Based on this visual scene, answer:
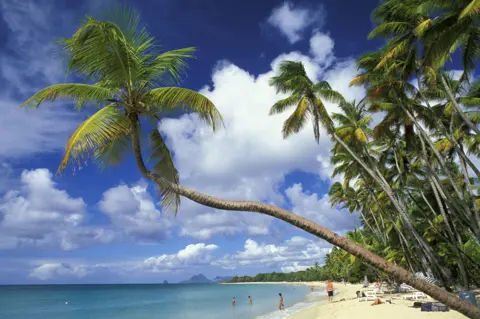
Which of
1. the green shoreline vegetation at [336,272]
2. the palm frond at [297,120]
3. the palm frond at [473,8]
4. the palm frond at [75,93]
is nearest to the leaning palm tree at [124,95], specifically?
the palm frond at [75,93]

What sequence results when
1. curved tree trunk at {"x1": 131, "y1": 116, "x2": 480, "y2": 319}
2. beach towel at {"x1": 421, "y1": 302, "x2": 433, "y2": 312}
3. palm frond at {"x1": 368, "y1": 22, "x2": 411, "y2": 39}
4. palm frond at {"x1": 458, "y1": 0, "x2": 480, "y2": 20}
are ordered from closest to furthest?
curved tree trunk at {"x1": 131, "y1": 116, "x2": 480, "y2": 319}
palm frond at {"x1": 458, "y1": 0, "x2": 480, "y2": 20}
beach towel at {"x1": 421, "y1": 302, "x2": 433, "y2": 312}
palm frond at {"x1": 368, "y1": 22, "x2": 411, "y2": 39}

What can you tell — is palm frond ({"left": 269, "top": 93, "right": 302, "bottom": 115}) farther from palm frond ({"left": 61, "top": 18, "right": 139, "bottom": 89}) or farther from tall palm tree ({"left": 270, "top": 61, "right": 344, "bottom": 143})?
palm frond ({"left": 61, "top": 18, "right": 139, "bottom": 89})

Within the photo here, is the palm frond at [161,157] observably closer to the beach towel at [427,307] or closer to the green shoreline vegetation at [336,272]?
the beach towel at [427,307]

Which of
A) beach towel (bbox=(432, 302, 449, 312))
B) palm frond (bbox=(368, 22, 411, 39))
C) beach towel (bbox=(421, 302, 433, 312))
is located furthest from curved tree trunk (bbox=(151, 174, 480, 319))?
palm frond (bbox=(368, 22, 411, 39))

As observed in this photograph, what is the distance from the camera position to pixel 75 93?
5.85 m

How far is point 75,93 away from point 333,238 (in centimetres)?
449

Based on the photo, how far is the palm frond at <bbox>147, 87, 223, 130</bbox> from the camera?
602 cm

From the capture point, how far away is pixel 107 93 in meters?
Answer: 5.89

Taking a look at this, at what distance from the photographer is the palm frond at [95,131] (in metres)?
5.06

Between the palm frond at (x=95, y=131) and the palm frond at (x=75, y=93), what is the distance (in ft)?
0.81

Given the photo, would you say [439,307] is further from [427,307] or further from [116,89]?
[116,89]

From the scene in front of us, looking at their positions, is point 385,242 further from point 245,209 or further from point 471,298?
point 245,209

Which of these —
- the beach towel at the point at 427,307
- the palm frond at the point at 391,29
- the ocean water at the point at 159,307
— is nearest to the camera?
the beach towel at the point at 427,307

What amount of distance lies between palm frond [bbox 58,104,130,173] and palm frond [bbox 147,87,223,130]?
23.7 inches
